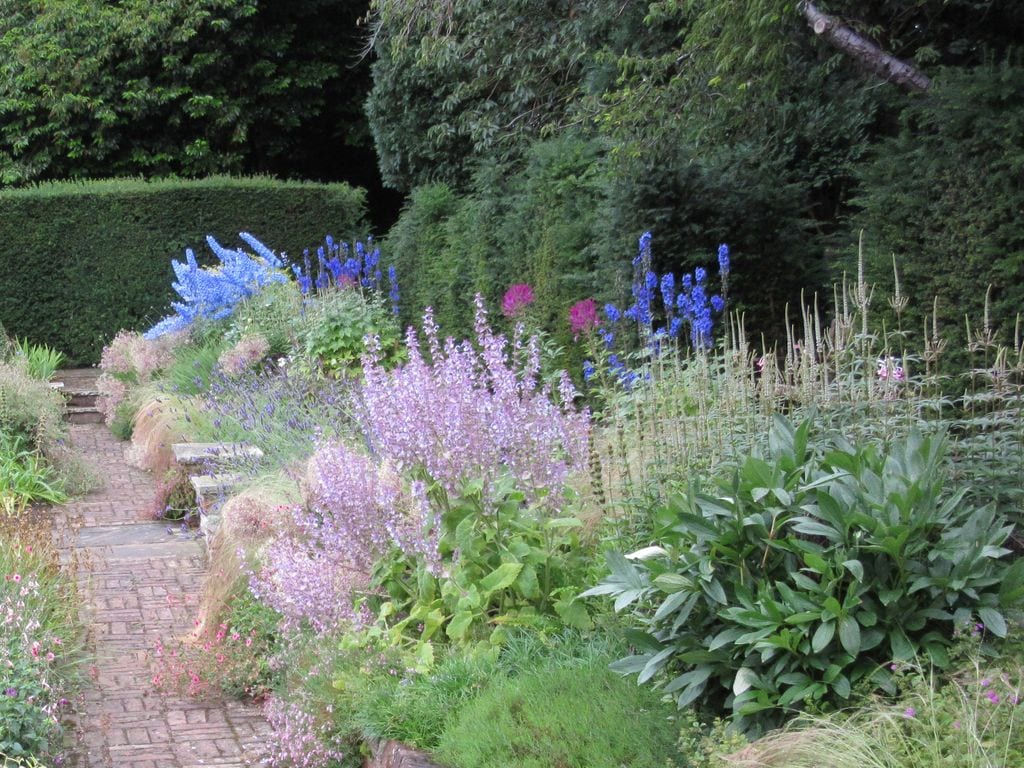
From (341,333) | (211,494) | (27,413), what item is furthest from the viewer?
(341,333)

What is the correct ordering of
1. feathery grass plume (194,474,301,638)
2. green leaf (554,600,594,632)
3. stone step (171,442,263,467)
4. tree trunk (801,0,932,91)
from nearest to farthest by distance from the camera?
green leaf (554,600,594,632) → feathery grass plume (194,474,301,638) → tree trunk (801,0,932,91) → stone step (171,442,263,467)

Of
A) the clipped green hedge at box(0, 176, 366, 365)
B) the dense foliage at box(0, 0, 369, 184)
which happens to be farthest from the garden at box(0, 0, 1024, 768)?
the dense foliage at box(0, 0, 369, 184)

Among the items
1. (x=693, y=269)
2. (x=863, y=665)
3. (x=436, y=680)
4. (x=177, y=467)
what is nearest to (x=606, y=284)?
(x=693, y=269)

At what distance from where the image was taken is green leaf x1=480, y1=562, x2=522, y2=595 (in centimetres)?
417

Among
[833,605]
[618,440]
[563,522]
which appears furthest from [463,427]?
[833,605]

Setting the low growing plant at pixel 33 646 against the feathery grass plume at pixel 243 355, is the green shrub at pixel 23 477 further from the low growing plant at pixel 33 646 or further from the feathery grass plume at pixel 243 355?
the low growing plant at pixel 33 646

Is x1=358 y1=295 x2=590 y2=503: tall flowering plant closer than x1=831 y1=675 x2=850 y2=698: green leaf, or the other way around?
x1=831 y1=675 x2=850 y2=698: green leaf

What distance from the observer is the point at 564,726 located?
3.41 m

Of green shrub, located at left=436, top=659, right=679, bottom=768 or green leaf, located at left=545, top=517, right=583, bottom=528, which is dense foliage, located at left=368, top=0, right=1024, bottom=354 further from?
green shrub, located at left=436, top=659, right=679, bottom=768

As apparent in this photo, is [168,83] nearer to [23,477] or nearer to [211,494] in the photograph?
[23,477]

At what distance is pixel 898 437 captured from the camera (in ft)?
13.1

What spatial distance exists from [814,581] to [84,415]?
38.9 ft

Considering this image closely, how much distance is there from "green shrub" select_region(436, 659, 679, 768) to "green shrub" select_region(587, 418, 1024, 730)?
158 mm

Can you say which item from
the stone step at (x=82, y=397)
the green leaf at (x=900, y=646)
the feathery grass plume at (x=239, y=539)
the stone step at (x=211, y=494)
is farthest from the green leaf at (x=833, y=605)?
the stone step at (x=82, y=397)
